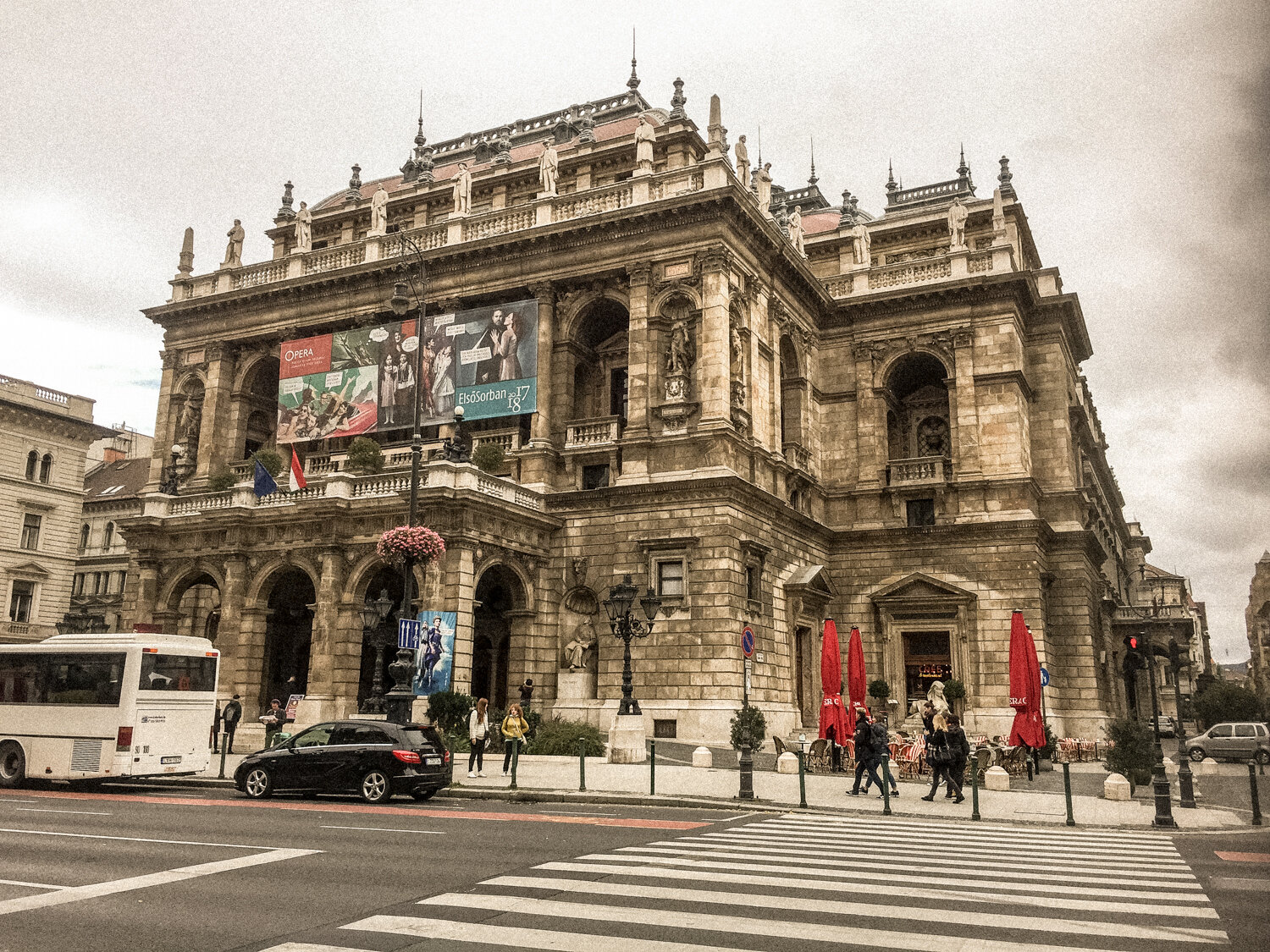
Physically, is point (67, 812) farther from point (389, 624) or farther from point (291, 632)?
point (291, 632)

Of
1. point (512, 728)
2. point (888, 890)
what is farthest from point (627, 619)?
point (888, 890)

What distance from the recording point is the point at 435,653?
2916cm

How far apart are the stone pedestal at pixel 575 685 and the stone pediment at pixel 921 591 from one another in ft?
41.5

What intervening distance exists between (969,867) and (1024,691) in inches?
499

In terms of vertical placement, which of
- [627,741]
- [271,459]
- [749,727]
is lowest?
[627,741]

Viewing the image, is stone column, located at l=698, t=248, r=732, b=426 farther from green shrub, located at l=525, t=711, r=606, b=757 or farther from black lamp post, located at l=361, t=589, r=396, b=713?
black lamp post, located at l=361, t=589, r=396, b=713

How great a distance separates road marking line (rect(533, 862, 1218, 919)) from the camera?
9.08 meters

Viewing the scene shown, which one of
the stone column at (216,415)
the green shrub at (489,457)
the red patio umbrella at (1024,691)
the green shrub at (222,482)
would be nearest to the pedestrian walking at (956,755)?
the red patio umbrella at (1024,691)

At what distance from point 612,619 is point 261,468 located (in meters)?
A: 14.7

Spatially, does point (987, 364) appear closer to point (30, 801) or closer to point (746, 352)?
point (746, 352)

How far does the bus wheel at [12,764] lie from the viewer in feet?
69.1

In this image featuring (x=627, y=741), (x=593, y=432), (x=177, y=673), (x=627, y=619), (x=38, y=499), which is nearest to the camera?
(x=177, y=673)

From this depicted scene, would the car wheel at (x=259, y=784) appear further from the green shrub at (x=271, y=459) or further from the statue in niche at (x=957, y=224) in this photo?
the statue in niche at (x=957, y=224)

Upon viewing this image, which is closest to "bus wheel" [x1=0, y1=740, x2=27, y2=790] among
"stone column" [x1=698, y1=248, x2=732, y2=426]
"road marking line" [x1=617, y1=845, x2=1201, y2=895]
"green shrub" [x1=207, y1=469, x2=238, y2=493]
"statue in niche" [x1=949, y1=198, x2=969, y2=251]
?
"road marking line" [x1=617, y1=845, x2=1201, y2=895]
